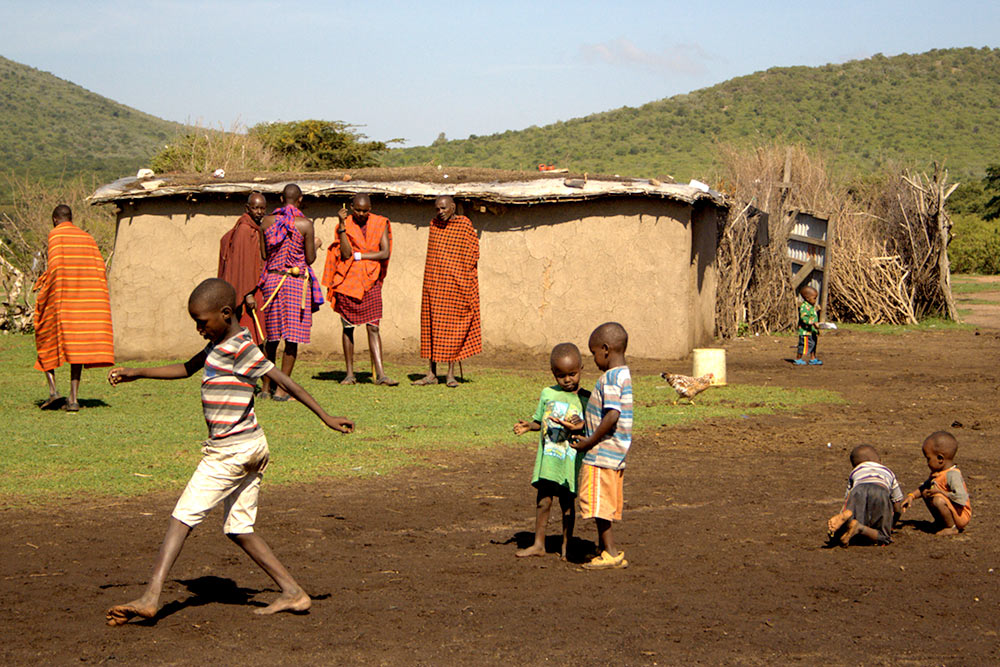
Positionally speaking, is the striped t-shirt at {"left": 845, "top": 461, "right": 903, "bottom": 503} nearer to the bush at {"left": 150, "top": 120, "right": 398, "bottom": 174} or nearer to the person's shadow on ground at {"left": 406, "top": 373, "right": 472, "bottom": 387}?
the person's shadow on ground at {"left": 406, "top": 373, "right": 472, "bottom": 387}

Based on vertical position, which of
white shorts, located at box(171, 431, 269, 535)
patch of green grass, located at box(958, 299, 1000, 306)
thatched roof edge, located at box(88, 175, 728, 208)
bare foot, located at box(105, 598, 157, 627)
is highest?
thatched roof edge, located at box(88, 175, 728, 208)

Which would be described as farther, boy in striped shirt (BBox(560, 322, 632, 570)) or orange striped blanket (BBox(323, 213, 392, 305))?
orange striped blanket (BBox(323, 213, 392, 305))

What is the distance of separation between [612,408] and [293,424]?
4.65 meters

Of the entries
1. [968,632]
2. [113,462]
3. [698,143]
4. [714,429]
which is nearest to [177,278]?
[113,462]

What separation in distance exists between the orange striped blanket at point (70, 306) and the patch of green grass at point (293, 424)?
0.52m

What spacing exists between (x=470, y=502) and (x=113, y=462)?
2.60 meters

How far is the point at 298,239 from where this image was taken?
33.3 feet

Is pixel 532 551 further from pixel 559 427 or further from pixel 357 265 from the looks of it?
pixel 357 265

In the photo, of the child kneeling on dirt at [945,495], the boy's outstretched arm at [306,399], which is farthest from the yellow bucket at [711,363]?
the boy's outstretched arm at [306,399]

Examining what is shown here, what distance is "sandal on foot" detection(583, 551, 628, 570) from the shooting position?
16.4 ft

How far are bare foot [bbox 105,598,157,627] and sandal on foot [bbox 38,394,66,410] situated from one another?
5.91 m

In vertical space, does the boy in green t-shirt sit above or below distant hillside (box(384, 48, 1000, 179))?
below

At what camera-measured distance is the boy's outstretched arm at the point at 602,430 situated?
16.0ft

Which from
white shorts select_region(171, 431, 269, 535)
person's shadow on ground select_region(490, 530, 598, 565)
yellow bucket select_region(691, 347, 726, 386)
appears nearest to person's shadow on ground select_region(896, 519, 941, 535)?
person's shadow on ground select_region(490, 530, 598, 565)
